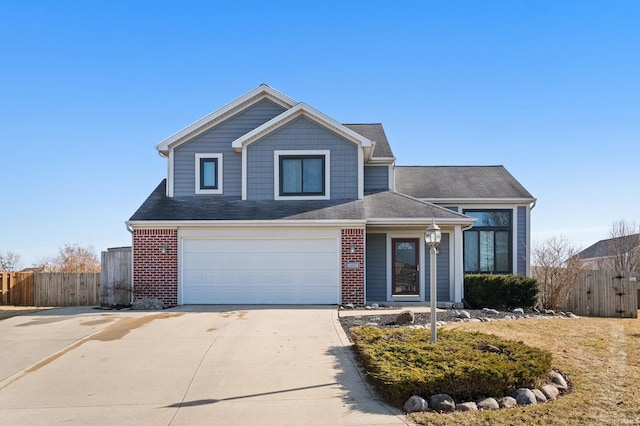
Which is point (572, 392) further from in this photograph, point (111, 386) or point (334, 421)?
point (111, 386)

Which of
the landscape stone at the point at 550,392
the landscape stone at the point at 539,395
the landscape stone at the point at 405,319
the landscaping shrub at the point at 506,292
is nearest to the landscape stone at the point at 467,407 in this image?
the landscape stone at the point at 539,395

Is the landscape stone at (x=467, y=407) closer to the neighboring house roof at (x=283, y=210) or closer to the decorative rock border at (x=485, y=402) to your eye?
the decorative rock border at (x=485, y=402)

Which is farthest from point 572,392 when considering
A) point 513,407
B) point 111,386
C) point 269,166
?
point 269,166

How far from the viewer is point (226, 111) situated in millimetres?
17609

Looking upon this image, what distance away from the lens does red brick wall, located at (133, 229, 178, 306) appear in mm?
15930

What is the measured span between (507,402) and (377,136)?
15.5 m

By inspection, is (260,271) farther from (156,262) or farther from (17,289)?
(17,289)

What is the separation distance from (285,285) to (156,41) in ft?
28.3

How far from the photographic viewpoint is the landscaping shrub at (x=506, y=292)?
15180mm

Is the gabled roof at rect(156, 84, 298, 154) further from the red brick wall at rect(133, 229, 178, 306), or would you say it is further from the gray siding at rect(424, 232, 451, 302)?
the gray siding at rect(424, 232, 451, 302)

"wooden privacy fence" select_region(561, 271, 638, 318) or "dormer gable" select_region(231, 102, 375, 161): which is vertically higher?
"dormer gable" select_region(231, 102, 375, 161)

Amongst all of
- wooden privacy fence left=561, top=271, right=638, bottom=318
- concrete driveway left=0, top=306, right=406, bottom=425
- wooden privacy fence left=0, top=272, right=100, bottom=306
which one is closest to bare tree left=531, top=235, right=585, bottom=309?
wooden privacy fence left=561, top=271, right=638, bottom=318

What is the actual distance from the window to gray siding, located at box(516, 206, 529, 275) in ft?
1.16

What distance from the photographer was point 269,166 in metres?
17.1
